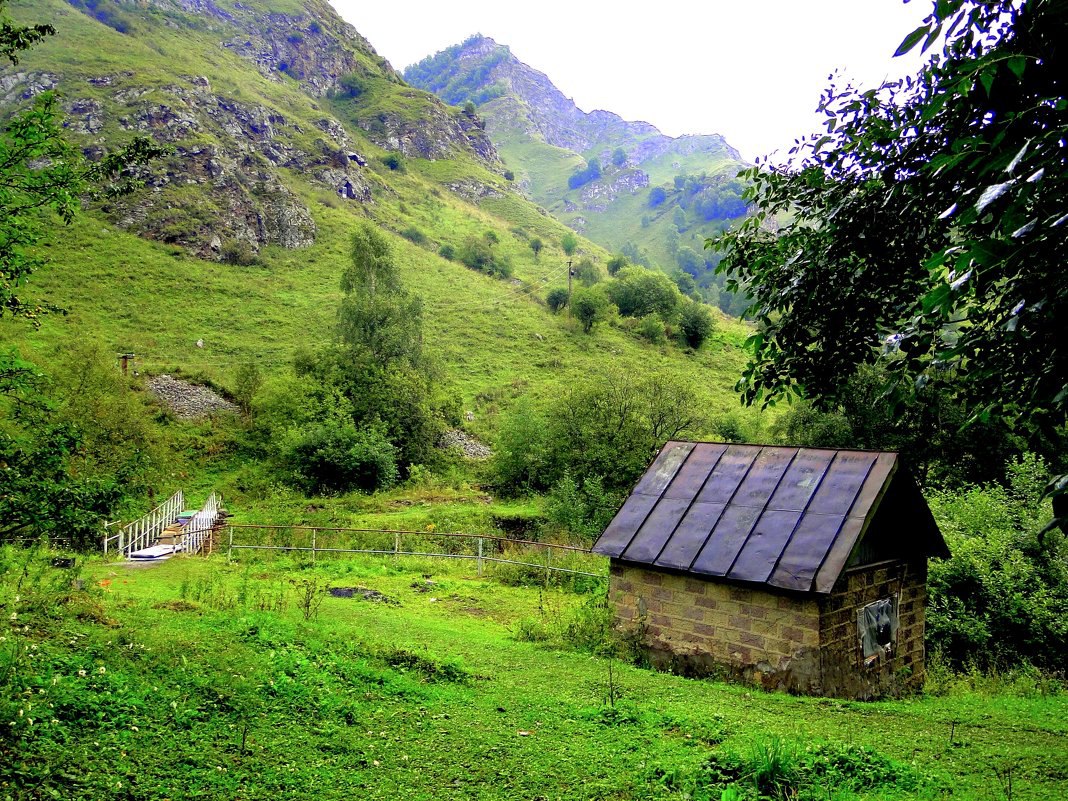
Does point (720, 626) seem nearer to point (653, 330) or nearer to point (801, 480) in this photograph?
point (801, 480)

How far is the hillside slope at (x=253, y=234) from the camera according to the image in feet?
154

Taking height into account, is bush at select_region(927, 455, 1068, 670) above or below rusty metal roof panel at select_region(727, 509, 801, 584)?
below

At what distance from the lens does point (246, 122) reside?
3135 inches

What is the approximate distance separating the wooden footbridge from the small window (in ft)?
58.6

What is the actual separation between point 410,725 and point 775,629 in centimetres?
546

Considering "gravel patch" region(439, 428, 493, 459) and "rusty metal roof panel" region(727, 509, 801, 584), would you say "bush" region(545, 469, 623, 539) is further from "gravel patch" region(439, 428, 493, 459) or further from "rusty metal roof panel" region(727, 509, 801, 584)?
"rusty metal roof panel" region(727, 509, 801, 584)

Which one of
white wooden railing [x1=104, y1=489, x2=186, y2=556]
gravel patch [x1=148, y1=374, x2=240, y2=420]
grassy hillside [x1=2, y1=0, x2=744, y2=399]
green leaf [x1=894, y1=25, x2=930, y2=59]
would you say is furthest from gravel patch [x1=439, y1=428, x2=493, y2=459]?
green leaf [x1=894, y1=25, x2=930, y2=59]

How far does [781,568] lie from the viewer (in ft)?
30.5

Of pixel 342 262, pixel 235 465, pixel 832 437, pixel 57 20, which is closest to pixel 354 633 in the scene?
pixel 832 437

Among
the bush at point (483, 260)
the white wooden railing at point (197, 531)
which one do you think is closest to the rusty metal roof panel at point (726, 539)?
the white wooden railing at point (197, 531)

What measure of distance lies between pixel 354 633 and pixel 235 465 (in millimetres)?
26902

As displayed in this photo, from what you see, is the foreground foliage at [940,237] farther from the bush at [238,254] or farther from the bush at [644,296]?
the bush at [238,254]

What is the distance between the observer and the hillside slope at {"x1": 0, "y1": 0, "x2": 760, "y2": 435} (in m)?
46.9

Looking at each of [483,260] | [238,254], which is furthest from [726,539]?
[483,260]
